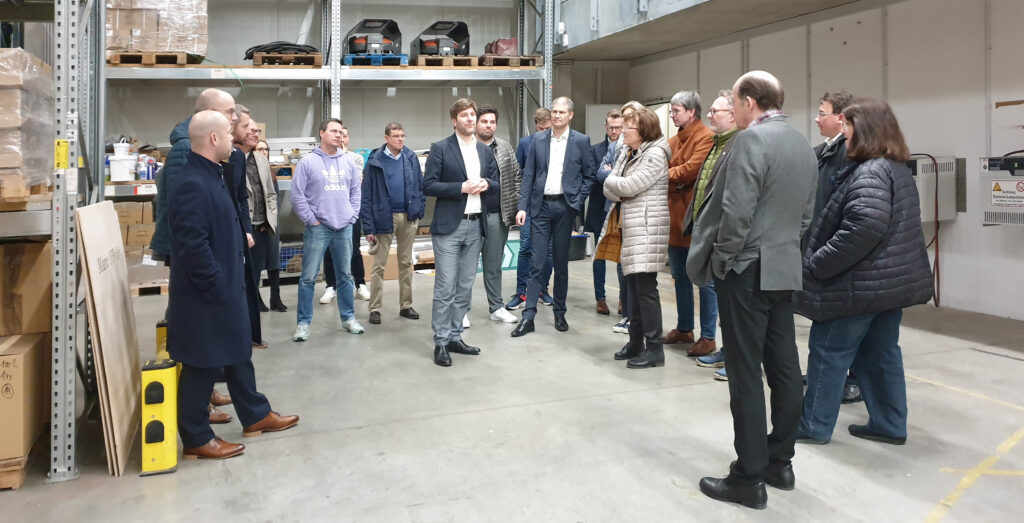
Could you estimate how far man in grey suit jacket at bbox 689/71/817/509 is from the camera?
2.84m

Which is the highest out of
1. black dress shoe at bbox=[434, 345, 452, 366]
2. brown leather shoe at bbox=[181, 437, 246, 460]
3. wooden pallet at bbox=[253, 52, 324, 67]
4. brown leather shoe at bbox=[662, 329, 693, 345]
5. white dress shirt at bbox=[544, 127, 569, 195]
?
wooden pallet at bbox=[253, 52, 324, 67]

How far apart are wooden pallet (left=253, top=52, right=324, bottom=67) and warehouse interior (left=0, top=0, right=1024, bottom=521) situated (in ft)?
0.67

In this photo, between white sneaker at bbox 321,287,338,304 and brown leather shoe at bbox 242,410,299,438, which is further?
white sneaker at bbox 321,287,338,304

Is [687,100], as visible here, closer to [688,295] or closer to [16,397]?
[688,295]

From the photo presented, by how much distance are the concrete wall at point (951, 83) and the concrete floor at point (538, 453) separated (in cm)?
148

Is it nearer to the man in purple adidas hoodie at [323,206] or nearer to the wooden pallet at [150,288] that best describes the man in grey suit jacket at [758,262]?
the man in purple adidas hoodie at [323,206]

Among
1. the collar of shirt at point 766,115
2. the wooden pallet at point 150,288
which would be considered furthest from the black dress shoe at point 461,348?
the wooden pallet at point 150,288

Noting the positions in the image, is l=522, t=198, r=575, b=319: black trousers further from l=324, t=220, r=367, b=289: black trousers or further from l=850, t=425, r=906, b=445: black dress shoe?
l=850, t=425, r=906, b=445: black dress shoe

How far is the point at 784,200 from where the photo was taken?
2.88m

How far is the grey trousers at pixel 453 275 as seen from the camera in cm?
517

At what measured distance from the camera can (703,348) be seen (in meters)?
5.28

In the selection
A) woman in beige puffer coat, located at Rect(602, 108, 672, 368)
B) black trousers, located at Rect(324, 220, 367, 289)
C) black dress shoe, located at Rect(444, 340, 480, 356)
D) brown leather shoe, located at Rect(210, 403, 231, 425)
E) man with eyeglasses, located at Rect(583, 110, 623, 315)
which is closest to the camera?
brown leather shoe, located at Rect(210, 403, 231, 425)

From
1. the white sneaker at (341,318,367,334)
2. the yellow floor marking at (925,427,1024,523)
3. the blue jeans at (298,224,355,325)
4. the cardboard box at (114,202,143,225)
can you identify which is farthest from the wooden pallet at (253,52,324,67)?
the yellow floor marking at (925,427,1024,523)

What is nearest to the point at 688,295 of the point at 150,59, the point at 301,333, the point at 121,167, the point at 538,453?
the point at 538,453
